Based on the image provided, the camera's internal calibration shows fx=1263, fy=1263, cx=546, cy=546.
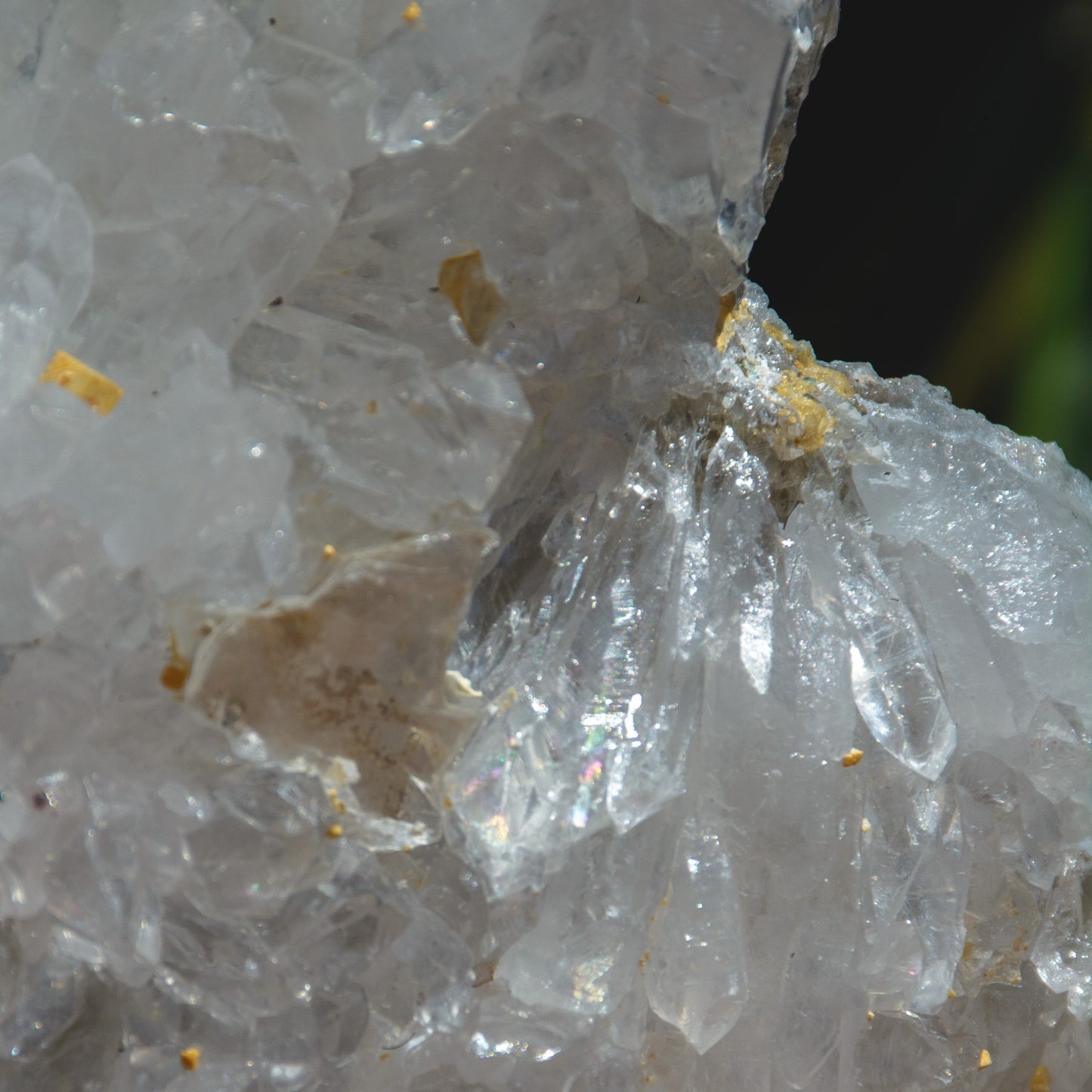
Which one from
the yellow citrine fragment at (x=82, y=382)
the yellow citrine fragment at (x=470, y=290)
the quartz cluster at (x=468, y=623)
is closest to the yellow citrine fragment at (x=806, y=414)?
the quartz cluster at (x=468, y=623)

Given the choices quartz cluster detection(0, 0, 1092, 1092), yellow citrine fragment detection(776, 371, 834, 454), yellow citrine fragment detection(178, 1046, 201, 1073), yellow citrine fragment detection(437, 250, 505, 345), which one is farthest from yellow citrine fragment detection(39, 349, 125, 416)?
yellow citrine fragment detection(776, 371, 834, 454)

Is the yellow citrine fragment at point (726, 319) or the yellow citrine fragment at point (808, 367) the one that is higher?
the yellow citrine fragment at point (726, 319)

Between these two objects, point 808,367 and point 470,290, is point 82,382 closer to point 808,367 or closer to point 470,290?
point 470,290

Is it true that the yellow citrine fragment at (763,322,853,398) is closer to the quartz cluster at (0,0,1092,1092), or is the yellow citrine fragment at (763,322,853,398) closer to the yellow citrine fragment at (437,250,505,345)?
the quartz cluster at (0,0,1092,1092)

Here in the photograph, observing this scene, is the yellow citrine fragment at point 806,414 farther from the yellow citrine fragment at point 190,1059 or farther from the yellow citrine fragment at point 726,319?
the yellow citrine fragment at point 190,1059

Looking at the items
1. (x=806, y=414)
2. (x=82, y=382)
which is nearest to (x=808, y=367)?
(x=806, y=414)

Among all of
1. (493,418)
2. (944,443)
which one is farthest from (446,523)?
(944,443)
